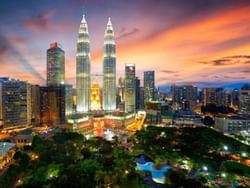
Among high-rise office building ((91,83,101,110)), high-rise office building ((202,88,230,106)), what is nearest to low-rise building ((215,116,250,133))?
high-rise office building ((91,83,101,110))

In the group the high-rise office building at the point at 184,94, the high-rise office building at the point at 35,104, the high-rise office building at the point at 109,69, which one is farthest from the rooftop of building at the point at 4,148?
the high-rise office building at the point at 184,94

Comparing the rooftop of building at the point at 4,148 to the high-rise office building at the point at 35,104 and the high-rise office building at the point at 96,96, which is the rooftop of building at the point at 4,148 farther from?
the high-rise office building at the point at 96,96

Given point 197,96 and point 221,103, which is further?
point 197,96

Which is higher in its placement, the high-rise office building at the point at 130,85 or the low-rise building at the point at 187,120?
the high-rise office building at the point at 130,85

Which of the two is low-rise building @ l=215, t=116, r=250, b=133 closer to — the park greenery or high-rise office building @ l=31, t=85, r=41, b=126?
the park greenery

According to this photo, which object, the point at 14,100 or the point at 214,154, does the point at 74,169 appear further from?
the point at 14,100

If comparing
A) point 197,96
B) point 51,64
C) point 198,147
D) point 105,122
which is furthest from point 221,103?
point 198,147

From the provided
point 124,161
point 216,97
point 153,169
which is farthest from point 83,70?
point 216,97
